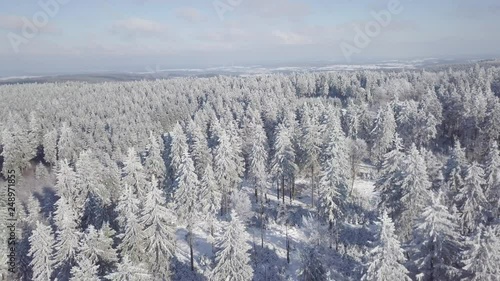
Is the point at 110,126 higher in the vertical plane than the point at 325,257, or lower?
higher

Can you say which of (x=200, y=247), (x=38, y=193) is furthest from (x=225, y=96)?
(x=200, y=247)

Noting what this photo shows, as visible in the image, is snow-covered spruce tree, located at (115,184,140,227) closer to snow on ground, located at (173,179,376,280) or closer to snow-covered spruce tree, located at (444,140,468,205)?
snow on ground, located at (173,179,376,280)

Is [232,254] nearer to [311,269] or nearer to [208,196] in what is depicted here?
[311,269]

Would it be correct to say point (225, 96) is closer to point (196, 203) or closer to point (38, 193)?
point (38, 193)

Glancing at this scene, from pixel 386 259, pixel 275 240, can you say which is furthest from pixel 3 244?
pixel 386 259

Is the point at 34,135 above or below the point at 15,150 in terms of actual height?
above

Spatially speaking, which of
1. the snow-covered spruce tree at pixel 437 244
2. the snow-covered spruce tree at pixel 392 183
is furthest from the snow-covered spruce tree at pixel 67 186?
the snow-covered spruce tree at pixel 437 244

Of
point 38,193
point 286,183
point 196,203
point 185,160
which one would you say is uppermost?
point 185,160
